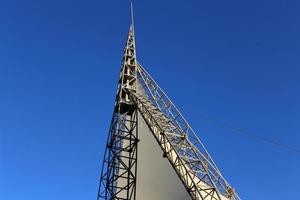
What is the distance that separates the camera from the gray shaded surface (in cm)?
2654

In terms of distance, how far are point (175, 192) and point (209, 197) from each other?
2858 millimetres

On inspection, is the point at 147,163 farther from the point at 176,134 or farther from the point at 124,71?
the point at 124,71

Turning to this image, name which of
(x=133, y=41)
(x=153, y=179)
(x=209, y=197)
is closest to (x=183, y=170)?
(x=209, y=197)

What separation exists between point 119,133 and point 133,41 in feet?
28.4

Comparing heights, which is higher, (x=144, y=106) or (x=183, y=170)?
(x=144, y=106)

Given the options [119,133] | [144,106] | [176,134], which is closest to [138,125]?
[119,133]

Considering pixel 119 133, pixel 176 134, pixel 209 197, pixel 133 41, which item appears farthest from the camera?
pixel 133 41

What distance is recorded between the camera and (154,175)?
29.2 m

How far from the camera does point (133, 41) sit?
3394cm

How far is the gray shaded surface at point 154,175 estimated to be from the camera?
26.5m

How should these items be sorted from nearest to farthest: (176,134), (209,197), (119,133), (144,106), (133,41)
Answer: (209,197), (176,134), (144,106), (119,133), (133,41)

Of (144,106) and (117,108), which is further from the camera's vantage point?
(117,108)

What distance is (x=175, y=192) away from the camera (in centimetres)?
2606

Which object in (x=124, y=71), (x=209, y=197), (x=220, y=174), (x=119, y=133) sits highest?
(x=124, y=71)
